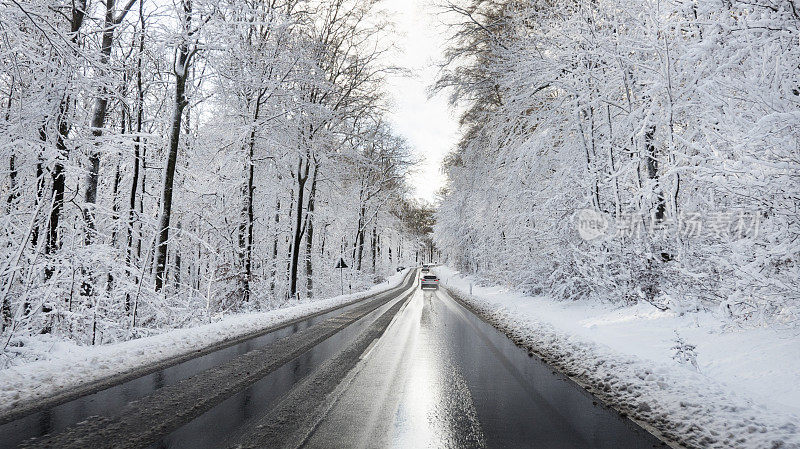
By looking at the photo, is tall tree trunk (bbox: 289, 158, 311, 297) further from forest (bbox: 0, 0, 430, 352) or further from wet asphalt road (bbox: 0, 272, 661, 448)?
wet asphalt road (bbox: 0, 272, 661, 448)

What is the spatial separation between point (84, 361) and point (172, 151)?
7624 mm

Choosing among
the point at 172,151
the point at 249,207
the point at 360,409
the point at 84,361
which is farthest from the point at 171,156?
the point at 360,409

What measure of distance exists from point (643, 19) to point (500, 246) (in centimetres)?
1413

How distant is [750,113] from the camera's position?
548cm

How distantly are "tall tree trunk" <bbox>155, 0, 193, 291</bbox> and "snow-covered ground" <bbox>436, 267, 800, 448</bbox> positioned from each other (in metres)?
10.3

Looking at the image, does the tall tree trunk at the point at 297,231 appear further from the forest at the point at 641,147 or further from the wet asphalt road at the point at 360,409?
the wet asphalt road at the point at 360,409

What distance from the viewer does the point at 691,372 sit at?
207 inches

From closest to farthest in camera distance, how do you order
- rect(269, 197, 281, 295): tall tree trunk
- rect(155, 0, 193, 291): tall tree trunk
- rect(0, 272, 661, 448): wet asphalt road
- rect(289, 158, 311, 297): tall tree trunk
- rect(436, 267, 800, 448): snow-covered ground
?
rect(0, 272, 661, 448): wet asphalt road
rect(436, 267, 800, 448): snow-covered ground
rect(155, 0, 193, 291): tall tree trunk
rect(289, 158, 311, 297): tall tree trunk
rect(269, 197, 281, 295): tall tree trunk

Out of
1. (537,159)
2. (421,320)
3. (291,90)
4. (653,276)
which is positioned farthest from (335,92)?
(653,276)

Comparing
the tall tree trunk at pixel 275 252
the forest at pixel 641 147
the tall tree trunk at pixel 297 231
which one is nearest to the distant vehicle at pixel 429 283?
the forest at pixel 641 147

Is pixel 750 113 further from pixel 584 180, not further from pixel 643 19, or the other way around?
pixel 584 180

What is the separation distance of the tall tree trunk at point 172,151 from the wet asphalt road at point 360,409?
6.42m

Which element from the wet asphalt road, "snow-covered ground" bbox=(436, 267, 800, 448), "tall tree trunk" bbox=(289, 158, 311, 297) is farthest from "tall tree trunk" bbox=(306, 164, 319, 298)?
the wet asphalt road

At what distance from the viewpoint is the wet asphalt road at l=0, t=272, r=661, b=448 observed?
3.51 meters
